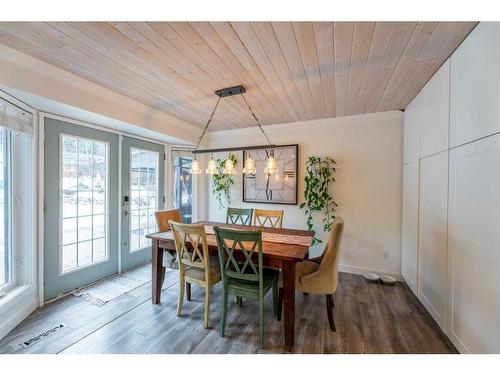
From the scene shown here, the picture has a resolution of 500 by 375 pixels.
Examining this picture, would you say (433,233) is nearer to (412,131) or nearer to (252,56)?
(412,131)

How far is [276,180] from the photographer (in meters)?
3.64

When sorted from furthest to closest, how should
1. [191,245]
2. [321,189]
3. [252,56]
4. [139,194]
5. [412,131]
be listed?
[139,194] < [321,189] < [412,131] < [191,245] < [252,56]

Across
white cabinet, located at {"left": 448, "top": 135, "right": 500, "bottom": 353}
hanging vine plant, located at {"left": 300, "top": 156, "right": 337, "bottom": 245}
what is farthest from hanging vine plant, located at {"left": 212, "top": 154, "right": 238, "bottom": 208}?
white cabinet, located at {"left": 448, "top": 135, "right": 500, "bottom": 353}

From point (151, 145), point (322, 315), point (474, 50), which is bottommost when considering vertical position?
point (322, 315)

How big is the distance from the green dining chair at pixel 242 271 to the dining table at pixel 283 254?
0.44 feet

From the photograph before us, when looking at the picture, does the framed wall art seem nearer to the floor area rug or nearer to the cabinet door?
the cabinet door

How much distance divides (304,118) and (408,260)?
240 cm

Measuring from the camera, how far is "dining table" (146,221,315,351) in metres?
1.72

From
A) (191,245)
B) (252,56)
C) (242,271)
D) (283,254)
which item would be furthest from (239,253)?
(252,56)

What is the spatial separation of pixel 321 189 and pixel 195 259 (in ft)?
6.96

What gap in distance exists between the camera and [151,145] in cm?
352
